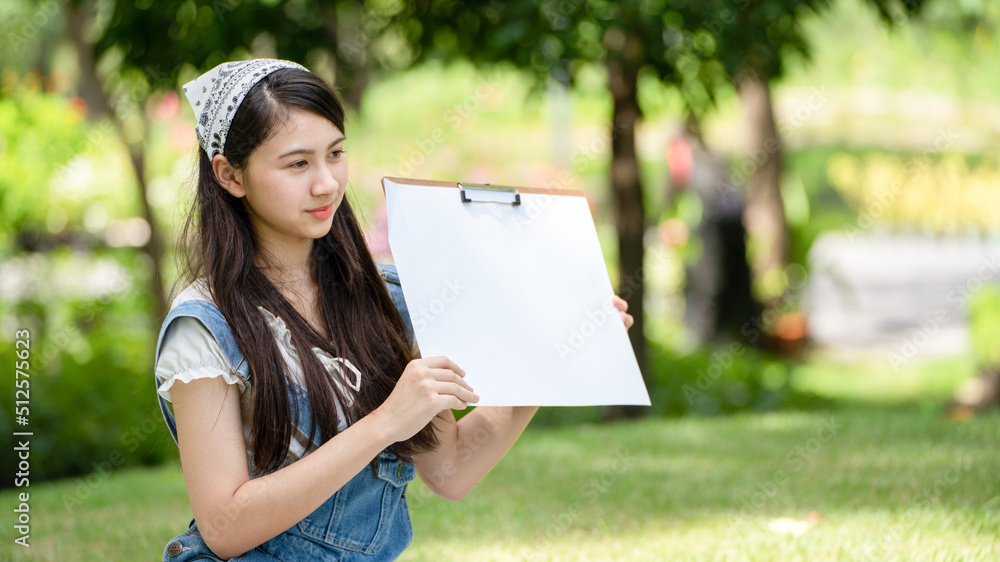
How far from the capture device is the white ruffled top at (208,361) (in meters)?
1.65

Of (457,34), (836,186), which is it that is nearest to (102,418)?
(457,34)

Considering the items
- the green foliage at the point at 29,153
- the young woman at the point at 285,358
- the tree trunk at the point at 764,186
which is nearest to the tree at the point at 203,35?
the green foliage at the point at 29,153

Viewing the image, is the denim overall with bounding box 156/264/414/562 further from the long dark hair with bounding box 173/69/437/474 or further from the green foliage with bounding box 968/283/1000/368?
the green foliage with bounding box 968/283/1000/368

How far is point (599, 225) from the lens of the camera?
12.0 m

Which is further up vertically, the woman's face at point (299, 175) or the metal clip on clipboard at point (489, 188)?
the woman's face at point (299, 175)

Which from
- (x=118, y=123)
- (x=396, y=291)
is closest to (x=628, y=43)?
(x=396, y=291)

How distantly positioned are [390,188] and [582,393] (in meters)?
0.53

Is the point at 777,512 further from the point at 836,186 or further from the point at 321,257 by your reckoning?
the point at 836,186

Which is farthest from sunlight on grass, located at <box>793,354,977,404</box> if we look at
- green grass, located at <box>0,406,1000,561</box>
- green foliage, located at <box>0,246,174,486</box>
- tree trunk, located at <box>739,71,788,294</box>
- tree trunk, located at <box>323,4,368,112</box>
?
green foliage, located at <box>0,246,174,486</box>

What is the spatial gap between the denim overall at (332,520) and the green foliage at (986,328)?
175 inches

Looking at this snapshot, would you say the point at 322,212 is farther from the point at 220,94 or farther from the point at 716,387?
the point at 716,387

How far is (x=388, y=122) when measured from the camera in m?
17.6

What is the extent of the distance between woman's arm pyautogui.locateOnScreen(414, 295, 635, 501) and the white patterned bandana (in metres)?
0.73

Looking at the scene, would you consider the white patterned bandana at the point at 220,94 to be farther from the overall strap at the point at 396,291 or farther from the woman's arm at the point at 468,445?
the woman's arm at the point at 468,445
